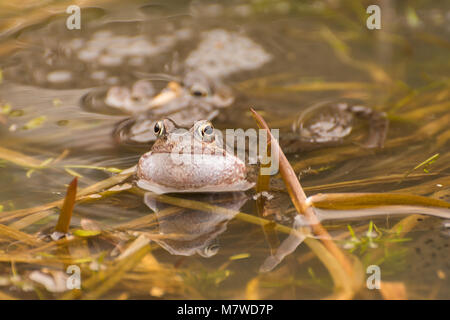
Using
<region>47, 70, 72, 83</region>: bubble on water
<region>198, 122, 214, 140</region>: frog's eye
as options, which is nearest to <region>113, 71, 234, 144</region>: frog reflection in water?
<region>47, 70, 72, 83</region>: bubble on water

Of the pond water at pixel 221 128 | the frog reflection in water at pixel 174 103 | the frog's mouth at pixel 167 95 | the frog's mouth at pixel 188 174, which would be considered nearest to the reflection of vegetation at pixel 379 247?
the pond water at pixel 221 128

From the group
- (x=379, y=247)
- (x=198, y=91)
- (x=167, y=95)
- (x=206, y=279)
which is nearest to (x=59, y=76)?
(x=167, y=95)

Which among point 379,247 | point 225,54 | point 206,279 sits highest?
point 225,54

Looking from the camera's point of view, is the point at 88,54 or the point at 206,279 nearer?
the point at 206,279

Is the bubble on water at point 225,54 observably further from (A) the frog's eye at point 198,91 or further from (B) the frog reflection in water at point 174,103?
(A) the frog's eye at point 198,91

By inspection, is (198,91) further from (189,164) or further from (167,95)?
(189,164)

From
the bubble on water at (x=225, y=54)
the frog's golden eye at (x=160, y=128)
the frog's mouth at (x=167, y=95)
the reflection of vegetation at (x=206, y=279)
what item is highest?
the bubble on water at (x=225, y=54)

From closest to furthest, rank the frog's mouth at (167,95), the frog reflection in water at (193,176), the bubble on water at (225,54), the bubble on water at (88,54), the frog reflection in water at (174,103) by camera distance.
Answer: the frog reflection in water at (193,176), the frog reflection in water at (174,103), the frog's mouth at (167,95), the bubble on water at (88,54), the bubble on water at (225,54)
